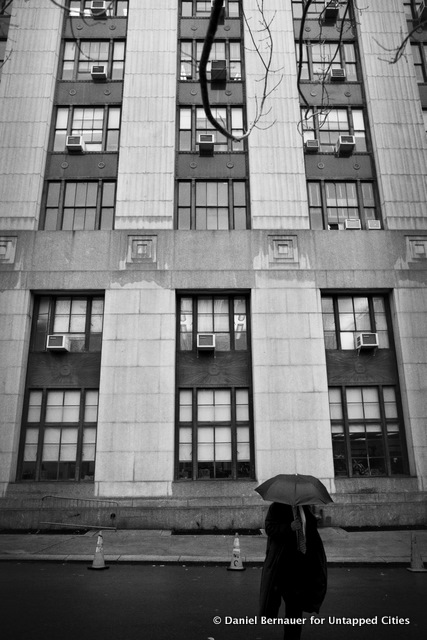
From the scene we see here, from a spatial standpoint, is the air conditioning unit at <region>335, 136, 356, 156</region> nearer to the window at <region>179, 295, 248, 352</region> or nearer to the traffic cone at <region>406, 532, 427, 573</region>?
the window at <region>179, 295, 248, 352</region>

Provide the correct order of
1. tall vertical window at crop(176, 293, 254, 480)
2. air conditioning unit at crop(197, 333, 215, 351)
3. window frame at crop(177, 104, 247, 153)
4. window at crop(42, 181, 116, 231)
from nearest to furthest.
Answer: tall vertical window at crop(176, 293, 254, 480)
air conditioning unit at crop(197, 333, 215, 351)
window at crop(42, 181, 116, 231)
window frame at crop(177, 104, 247, 153)

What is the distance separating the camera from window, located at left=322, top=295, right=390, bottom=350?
18688mm

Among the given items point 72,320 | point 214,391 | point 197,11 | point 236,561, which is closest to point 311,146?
point 197,11

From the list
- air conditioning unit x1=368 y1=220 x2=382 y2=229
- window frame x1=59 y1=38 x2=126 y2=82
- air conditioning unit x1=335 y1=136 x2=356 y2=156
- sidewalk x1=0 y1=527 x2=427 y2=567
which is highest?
window frame x1=59 y1=38 x2=126 y2=82

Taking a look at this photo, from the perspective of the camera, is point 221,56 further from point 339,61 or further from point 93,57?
point 93,57

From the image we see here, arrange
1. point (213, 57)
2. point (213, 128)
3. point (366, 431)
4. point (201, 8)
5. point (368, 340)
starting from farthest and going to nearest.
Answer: point (201, 8), point (213, 57), point (213, 128), point (368, 340), point (366, 431)

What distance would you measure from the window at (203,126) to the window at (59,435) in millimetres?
11394

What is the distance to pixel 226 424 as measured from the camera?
17812 mm

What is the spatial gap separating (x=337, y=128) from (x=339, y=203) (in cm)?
370

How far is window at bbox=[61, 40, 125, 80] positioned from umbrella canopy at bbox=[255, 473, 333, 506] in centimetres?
2096

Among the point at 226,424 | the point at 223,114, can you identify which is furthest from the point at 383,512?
the point at 223,114

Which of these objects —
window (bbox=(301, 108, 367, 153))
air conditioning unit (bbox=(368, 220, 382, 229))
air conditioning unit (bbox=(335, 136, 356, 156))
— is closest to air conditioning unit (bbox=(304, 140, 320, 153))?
window (bbox=(301, 108, 367, 153))

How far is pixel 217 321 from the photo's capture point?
18875 millimetres

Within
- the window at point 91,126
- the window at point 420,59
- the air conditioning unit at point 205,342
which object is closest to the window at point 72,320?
the air conditioning unit at point 205,342
